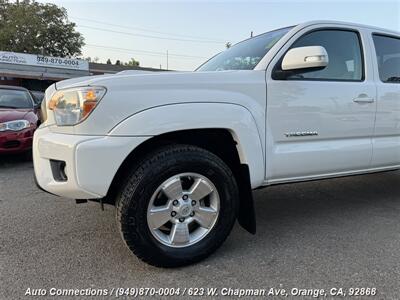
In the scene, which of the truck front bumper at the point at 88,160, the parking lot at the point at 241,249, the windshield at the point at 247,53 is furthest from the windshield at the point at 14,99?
the truck front bumper at the point at 88,160

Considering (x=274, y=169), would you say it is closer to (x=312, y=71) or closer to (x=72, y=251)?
(x=312, y=71)

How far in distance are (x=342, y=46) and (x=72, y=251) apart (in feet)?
9.37

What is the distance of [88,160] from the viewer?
2.39 metres

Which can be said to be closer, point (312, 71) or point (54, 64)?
point (312, 71)

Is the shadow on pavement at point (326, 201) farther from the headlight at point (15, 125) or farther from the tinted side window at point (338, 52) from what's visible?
the headlight at point (15, 125)

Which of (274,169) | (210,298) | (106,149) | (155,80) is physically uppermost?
(155,80)

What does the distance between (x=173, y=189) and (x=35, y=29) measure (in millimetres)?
49488

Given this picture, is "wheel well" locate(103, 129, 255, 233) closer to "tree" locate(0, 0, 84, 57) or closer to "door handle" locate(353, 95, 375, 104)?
"door handle" locate(353, 95, 375, 104)

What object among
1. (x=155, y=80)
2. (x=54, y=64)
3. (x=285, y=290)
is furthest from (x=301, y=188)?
(x=54, y=64)

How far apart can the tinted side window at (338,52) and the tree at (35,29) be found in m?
47.1

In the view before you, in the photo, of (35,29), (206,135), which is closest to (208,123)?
(206,135)

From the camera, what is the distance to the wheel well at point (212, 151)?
8.70 feet

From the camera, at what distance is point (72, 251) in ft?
9.70

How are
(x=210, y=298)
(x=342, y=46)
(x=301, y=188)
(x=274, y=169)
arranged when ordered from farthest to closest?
(x=301, y=188) < (x=342, y=46) < (x=274, y=169) < (x=210, y=298)
